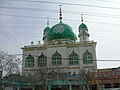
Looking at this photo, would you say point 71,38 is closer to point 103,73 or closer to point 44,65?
point 44,65

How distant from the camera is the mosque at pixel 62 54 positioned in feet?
133

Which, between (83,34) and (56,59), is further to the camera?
(83,34)

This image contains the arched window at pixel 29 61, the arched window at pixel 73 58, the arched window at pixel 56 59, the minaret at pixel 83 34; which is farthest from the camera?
the minaret at pixel 83 34

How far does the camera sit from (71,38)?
4478cm

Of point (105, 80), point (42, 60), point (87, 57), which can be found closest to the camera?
point (105, 80)

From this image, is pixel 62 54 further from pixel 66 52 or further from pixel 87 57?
pixel 87 57

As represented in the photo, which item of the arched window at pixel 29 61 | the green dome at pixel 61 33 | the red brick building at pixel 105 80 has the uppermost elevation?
the green dome at pixel 61 33

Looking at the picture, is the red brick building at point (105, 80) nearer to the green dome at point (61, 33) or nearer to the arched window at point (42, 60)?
the arched window at point (42, 60)

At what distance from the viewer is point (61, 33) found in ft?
146

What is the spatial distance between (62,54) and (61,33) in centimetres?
472

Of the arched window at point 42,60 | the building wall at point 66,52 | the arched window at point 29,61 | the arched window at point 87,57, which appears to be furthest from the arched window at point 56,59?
the arched window at point 87,57

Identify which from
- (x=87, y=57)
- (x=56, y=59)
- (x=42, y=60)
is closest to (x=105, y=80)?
(x=87, y=57)

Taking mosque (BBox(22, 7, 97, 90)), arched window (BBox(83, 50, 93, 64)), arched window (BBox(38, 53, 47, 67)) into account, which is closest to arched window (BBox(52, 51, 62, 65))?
mosque (BBox(22, 7, 97, 90))

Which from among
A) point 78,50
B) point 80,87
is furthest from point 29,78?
point 78,50
